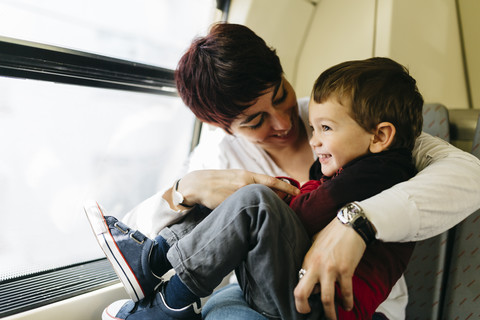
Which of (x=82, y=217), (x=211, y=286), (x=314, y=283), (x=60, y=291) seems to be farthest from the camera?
(x=82, y=217)

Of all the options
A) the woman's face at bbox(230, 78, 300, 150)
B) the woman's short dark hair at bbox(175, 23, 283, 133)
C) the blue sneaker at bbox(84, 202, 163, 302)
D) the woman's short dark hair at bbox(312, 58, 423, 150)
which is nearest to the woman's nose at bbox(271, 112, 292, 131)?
the woman's face at bbox(230, 78, 300, 150)

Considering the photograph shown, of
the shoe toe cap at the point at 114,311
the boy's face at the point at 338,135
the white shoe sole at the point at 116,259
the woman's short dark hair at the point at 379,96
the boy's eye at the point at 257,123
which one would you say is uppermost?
the woman's short dark hair at the point at 379,96

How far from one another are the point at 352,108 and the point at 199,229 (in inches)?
21.0

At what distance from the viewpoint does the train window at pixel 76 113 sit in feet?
4.07

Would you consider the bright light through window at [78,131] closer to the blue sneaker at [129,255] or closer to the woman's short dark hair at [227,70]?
the woman's short dark hair at [227,70]

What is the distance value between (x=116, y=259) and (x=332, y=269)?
0.59 m

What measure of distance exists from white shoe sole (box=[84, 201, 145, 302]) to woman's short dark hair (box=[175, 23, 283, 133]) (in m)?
0.54

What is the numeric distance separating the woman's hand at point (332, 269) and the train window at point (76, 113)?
982 millimetres

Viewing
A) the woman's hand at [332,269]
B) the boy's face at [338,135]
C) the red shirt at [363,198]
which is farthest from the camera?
the boy's face at [338,135]

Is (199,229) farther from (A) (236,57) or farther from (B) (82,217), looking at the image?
(B) (82,217)

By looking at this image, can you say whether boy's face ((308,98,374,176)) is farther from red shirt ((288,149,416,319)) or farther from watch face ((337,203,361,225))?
watch face ((337,203,361,225))

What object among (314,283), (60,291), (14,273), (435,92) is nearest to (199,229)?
(314,283)

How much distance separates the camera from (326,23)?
5.99ft

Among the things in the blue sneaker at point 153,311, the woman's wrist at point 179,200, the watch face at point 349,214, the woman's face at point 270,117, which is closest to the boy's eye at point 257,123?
the woman's face at point 270,117
